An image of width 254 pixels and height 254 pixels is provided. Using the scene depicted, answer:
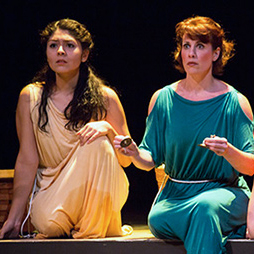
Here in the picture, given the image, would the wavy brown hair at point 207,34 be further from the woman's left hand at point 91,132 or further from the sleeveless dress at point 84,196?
the sleeveless dress at point 84,196

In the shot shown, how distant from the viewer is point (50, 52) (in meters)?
3.70

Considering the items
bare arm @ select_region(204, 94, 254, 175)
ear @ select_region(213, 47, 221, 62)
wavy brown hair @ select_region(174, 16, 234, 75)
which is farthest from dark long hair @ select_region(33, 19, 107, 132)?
bare arm @ select_region(204, 94, 254, 175)

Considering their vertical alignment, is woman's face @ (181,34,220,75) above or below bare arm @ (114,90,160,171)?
above

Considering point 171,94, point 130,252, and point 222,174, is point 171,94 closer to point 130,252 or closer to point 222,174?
point 222,174

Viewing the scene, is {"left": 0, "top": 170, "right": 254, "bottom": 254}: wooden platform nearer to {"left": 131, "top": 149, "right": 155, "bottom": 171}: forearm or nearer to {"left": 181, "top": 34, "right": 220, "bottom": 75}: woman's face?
{"left": 131, "top": 149, "right": 155, "bottom": 171}: forearm

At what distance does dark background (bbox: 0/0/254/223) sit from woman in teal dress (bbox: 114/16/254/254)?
4.66 ft

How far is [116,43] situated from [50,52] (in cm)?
123

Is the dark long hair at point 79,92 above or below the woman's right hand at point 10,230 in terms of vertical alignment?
above

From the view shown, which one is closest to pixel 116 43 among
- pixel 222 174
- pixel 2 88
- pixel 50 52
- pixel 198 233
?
pixel 2 88

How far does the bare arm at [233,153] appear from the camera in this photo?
288 centimetres

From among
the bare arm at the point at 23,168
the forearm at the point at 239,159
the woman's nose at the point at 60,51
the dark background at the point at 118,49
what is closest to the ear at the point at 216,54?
the forearm at the point at 239,159

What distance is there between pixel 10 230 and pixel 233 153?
4.39 feet

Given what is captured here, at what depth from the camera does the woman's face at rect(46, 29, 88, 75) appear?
3.67 metres

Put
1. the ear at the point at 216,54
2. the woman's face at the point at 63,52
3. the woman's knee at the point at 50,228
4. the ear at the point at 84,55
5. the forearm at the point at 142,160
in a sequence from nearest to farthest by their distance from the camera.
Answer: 1. the forearm at the point at 142,160
2. the ear at the point at 216,54
3. the woman's knee at the point at 50,228
4. the woman's face at the point at 63,52
5. the ear at the point at 84,55
